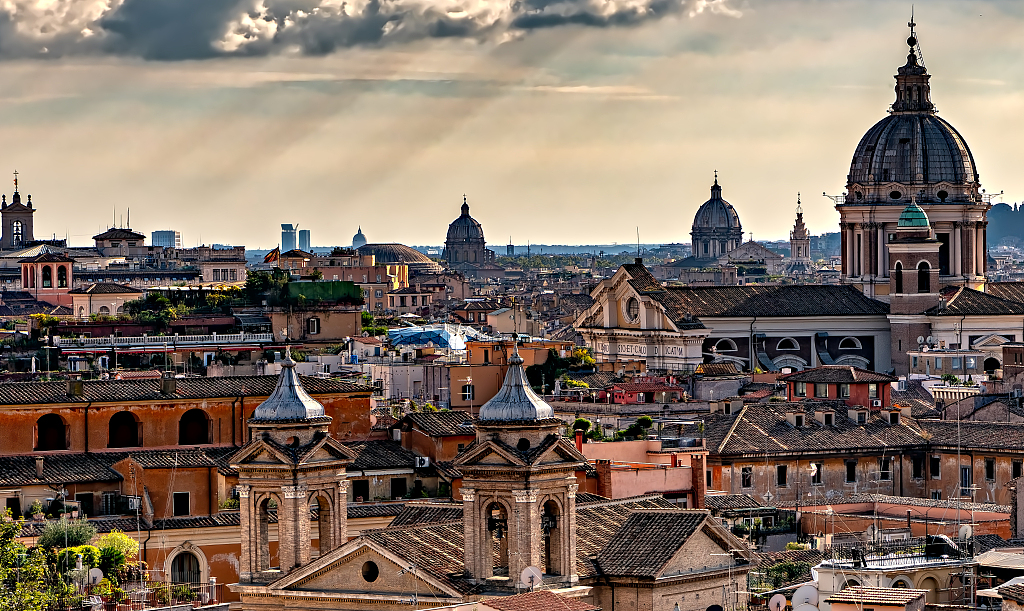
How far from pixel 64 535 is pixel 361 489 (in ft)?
20.8

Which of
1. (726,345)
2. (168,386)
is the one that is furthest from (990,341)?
(168,386)

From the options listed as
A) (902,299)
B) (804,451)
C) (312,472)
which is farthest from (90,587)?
(902,299)

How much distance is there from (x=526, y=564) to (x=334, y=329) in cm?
4891

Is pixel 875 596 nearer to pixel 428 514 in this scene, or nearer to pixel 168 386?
pixel 428 514

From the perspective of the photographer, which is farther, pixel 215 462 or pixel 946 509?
pixel 946 509

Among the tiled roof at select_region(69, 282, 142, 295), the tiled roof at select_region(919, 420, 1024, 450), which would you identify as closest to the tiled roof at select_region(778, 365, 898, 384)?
the tiled roof at select_region(919, 420, 1024, 450)

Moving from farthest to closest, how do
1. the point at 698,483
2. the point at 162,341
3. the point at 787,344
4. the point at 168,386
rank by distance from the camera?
the point at 787,344
the point at 162,341
the point at 168,386
the point at 698,483

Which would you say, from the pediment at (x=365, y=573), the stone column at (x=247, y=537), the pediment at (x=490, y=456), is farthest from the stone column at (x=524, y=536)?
the stone column at (x=247, y=537)

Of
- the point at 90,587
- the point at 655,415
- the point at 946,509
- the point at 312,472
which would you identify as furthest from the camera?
the point at 655,415

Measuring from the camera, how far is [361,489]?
1581 inches

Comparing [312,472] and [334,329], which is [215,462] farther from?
[334,329]

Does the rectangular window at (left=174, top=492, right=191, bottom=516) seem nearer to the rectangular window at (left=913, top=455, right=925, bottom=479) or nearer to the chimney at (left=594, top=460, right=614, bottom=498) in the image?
the chimney at (left=594, top=460, right=614, bottom=498)

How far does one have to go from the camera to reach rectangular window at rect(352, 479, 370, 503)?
4003cm

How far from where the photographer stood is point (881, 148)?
93688mm
